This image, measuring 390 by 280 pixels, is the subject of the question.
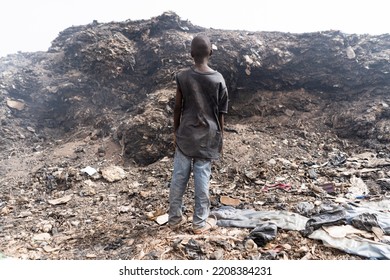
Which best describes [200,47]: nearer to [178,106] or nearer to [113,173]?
[178,106]

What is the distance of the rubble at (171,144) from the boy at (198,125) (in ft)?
0.73

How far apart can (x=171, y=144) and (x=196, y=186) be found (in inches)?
93.0

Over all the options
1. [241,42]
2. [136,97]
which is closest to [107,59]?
[136,97]

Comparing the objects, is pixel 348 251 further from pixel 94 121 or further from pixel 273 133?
pixel 94 121

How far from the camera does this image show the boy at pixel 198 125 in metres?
2.36

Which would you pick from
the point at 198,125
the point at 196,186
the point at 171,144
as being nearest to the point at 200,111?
the point at 198,125

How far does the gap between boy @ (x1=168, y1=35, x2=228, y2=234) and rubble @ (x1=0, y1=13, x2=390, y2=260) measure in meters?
0.22

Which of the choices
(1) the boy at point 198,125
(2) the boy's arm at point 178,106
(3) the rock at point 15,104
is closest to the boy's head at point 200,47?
(1) the boy at point 198,125

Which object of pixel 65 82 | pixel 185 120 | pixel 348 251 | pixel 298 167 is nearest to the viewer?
pixel 348 251

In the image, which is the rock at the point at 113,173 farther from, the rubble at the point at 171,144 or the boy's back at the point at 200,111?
the boy's back at the point at 200,111

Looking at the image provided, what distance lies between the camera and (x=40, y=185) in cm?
409

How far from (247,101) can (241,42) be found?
4.36 ft

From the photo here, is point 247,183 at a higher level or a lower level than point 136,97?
lower

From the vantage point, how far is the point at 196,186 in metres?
2.49
